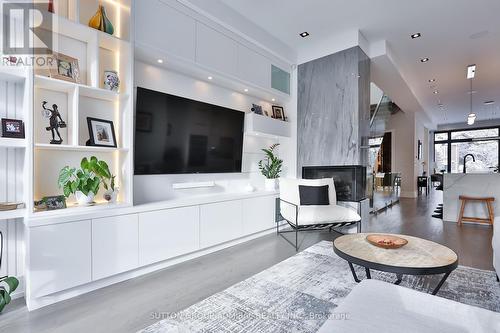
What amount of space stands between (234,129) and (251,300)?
244cm

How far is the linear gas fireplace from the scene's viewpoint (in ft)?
12.9

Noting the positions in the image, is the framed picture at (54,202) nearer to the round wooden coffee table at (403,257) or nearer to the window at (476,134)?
the round wooden coffee table at (403,257)

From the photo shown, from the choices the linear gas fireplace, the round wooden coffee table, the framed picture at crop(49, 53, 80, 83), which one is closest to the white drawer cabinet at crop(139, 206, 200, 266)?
the framed picture at crop(49, 53, 80, 83)

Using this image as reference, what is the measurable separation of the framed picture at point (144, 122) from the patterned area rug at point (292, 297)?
1.80m

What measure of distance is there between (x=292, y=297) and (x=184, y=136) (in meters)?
2.11

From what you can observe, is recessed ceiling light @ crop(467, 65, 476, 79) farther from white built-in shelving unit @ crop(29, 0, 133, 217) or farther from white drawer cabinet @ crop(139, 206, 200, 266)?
white built-in shelving unit @ crop(29, 0, 133, 217)

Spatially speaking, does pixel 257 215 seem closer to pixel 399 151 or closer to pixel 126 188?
pixel 126 188

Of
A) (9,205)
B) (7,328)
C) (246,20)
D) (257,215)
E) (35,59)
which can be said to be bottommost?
(7,328)

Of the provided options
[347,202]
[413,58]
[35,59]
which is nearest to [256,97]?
[347,202]

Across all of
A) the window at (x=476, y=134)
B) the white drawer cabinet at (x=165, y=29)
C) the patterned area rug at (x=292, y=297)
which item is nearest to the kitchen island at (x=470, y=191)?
the patterned area rug at (x=292, y=297)

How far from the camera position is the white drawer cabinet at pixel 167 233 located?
2416 millimetres

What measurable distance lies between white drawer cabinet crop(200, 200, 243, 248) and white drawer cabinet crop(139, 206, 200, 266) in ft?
0.33

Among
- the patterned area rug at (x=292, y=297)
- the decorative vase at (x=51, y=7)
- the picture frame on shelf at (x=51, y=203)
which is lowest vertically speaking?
the patterned area rug at (x=292, y=297)

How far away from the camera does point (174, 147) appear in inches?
117
